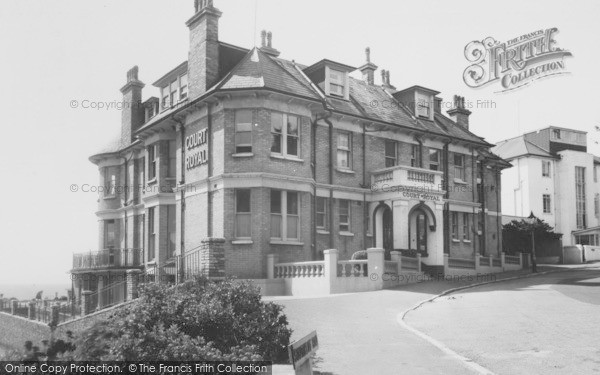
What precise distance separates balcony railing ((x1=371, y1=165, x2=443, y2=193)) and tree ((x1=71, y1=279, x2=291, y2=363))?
59.3ft

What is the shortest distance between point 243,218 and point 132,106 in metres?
14.7

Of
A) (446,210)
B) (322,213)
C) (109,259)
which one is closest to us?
(322,213)

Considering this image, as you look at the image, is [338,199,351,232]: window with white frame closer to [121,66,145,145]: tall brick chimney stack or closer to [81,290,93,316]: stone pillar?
[81,290,93,316]: stone pillar

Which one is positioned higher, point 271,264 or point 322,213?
point 322,213

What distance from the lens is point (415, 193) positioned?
28.3 meters

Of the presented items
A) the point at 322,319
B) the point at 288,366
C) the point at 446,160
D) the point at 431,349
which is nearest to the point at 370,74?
the point at 446,160

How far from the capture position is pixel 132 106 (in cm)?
3572

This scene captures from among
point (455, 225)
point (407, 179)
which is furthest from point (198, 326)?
point (455, 225)

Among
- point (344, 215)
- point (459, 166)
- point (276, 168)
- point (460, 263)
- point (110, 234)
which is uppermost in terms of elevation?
point (459, 166)

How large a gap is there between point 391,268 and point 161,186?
1167 cm

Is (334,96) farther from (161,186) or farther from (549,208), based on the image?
(549,208)

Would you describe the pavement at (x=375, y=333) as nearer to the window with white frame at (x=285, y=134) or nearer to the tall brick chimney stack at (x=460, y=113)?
the window with white frame at (x=285, y=134)

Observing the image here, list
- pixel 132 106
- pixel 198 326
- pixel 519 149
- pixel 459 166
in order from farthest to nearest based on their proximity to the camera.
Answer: pixel 519 149 < pixel 132 106 < pixel 459 166 < pixel 198 326

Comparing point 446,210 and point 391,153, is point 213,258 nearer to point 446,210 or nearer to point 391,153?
point 391,153
